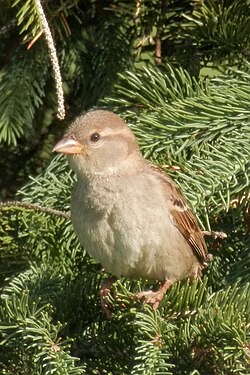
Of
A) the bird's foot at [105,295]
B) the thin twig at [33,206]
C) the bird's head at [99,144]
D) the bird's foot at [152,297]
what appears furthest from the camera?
the bird's head at [99,144]

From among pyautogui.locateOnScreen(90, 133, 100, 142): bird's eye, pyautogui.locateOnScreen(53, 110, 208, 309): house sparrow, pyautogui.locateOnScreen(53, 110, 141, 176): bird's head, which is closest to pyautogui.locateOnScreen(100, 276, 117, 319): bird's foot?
pyautogui.locateOnScreen(53, 110, 208, 309): house sparrow

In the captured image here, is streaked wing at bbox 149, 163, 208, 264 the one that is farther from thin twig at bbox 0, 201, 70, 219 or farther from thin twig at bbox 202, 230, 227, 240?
thin twig at bbox 0, 201, 70, 219

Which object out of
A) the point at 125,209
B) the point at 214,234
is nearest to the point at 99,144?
the point at 125,209

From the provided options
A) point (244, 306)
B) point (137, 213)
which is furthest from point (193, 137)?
point (244, 306)

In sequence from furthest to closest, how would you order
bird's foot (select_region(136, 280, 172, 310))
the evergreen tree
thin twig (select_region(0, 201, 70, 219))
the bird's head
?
the bird's head → thin twig (select_region(0, 201, 70, 219)) → bird's foot (select_region(136, 280, 172, 310)) → the evergreen tree

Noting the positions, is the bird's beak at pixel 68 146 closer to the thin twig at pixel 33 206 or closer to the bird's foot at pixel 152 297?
the thin twig at pixel 33 206

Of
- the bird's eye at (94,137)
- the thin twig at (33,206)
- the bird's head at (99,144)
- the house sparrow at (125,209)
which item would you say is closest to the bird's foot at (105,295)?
the house sparrow at (125,209)

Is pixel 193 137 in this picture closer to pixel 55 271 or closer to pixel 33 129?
pixel 55 271

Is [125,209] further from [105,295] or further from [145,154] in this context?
[105,295]
